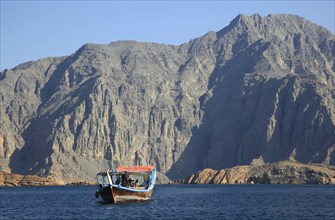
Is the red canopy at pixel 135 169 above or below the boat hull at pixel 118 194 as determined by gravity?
Result: above

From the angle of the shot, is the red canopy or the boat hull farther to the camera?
the red canopy

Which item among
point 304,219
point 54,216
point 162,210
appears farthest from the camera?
point 162,210

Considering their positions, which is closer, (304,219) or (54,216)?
(304,219)

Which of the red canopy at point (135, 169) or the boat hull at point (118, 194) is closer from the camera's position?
the boat hull at point (118, 194)

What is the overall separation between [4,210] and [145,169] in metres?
35.0

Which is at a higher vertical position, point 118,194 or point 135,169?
point 135,169

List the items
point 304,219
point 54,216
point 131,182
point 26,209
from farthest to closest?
point 131,182
point 26,209
point 54,216
point 304,219

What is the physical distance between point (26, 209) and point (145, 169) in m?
30.4

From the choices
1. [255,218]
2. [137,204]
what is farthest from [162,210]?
[255,218]

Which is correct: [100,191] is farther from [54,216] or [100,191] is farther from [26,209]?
[54,216]

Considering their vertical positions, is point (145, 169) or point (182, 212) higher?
point (145, 169)

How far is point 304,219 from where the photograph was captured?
11294cm

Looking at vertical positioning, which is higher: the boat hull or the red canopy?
the red canopy

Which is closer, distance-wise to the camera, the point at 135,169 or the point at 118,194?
the point at 118,194
